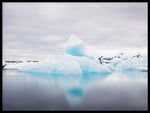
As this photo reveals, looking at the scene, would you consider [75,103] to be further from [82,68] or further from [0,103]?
[82,68]

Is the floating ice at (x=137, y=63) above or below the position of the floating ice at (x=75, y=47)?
below

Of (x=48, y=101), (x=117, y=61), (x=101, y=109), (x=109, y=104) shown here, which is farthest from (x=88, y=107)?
(x=117, y=61)

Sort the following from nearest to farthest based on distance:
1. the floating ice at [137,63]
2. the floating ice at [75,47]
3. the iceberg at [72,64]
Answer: the iceberg at [72,64] < the floating ice at [75,47] < the floating ice at [137,63]

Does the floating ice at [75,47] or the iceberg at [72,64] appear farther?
the floating ice at [75,47]

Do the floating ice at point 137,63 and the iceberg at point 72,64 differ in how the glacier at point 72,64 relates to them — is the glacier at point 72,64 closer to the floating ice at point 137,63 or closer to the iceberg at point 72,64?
the iceberg at point 72,64

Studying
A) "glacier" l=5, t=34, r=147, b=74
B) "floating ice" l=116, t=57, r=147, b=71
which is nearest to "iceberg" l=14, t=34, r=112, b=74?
"glacier" l=5, t=34, r=147, b=74

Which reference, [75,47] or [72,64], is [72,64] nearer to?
[72,64]

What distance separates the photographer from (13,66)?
2436 centimetres

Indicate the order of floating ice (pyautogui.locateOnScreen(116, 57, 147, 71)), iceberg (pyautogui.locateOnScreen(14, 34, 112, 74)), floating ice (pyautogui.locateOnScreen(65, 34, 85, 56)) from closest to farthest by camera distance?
iceberg (pyautogui.locateOnScreen(14, 34, 112, 74))
floating ice (pyautogui.locateOnScreen(65, 34, 85, 56))
floating ice (pyautogui.locateOnScreen(116, 57, 147, 71))

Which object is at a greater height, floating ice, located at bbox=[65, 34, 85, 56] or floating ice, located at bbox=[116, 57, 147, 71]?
floating ice, located at bbox=[65, 34, 85, 56]

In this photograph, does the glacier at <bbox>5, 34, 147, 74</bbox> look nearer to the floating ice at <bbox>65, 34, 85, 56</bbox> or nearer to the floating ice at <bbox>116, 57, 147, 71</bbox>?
the floating ice at <bbox>65, 34, 85, 56</bbox>

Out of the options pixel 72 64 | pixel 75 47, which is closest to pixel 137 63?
pixel 75 47

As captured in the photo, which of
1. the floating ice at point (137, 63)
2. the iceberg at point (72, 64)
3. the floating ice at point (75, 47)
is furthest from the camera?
the floating ice at point (137, 63)

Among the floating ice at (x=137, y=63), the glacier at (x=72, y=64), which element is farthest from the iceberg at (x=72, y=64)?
the floating ice at (x=137, y=63)
